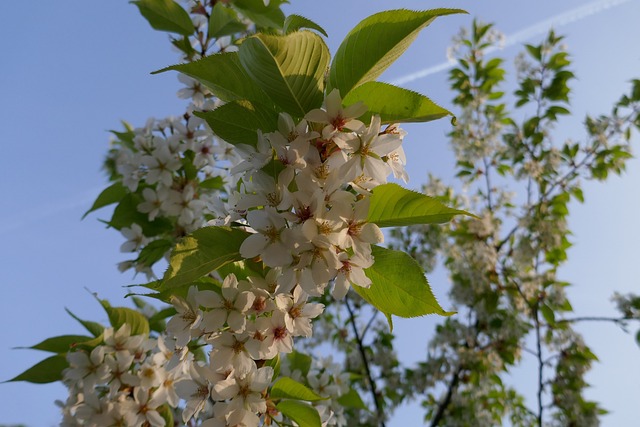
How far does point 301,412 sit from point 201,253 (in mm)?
531

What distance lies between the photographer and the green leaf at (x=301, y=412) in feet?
4.18

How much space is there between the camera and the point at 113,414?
1691 millimetres

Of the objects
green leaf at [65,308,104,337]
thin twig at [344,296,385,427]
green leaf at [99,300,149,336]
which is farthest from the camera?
thin twig at [344,296,385,427]

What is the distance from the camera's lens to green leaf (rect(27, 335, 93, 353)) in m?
2.01

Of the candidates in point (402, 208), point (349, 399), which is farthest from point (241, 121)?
point (349, 399)

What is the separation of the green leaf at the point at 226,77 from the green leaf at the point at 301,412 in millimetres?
766

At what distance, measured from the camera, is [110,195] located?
2.46 metres

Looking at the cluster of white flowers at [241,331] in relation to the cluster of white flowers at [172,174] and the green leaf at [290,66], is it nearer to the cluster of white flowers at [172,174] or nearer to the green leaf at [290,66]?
the green leaf at [290,66]

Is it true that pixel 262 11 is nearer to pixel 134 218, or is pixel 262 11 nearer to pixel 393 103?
pixel 134 218

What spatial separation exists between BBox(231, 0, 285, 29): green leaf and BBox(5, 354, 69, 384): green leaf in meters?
1.71

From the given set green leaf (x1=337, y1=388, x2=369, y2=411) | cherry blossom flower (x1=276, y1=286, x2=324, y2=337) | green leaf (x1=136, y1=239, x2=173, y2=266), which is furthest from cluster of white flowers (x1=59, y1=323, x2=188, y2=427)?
green leaf (x1=337, y1=388, x2=369, y2=411)

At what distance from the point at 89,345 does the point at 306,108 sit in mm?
1363

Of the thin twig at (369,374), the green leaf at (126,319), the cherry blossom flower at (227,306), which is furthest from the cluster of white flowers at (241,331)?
the thin twig at (369,374)

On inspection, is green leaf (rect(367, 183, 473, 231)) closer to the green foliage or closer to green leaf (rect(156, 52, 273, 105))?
the green foliage
